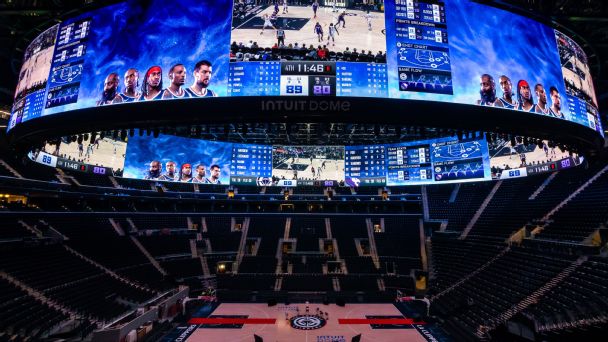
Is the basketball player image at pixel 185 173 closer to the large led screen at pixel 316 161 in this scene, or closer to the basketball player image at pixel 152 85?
the large led screen at pixel 316 161

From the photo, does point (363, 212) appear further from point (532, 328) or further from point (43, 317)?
point (43, 317)

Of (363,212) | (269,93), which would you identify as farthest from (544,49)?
(363,212)

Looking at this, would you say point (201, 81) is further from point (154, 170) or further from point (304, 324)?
point (154, 170)

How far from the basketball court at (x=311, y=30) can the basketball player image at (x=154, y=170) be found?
58.5 ft

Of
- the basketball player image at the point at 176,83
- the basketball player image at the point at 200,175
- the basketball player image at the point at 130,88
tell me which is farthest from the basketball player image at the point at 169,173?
the basketball player image at the point at 176,83

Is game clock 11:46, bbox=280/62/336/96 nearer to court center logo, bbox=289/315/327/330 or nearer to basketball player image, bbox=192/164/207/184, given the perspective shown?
court center logo, bbox=289/315/327/330

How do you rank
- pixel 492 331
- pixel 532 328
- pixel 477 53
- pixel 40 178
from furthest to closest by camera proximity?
pixel 40 178 < pixel 492 331 < pixel 532 328 < pixel 477 53

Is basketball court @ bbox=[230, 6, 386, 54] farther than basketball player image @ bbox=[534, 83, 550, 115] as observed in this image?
No

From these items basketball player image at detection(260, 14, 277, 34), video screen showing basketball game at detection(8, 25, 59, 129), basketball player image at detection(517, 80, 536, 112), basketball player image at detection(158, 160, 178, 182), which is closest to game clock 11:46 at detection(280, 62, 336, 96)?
basketball player image at detection(260, 14, 277, 34)

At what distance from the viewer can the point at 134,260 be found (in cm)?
2481

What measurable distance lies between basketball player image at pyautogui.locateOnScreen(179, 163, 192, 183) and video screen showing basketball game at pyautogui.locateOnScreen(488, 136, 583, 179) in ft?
65.2

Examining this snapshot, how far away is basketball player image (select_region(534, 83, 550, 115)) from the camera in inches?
332

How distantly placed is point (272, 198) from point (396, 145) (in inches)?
508

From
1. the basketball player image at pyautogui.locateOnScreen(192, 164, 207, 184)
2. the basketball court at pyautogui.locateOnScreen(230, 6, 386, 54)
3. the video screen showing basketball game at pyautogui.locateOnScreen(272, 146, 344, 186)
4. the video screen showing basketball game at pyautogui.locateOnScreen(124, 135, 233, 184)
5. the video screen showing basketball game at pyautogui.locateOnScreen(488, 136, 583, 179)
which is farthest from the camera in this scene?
the video screen showing basketball game at pyautogui.locateOnScreen(272, 146, 344, 186)
